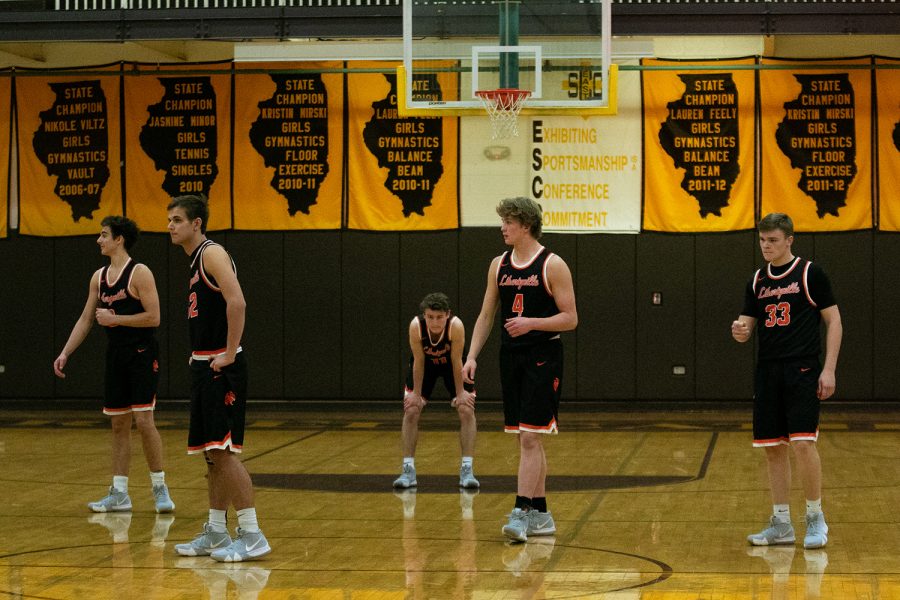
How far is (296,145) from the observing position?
1673cm

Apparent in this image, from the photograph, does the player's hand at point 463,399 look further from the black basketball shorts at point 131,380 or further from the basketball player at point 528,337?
the black basketball shorts at point 131,380

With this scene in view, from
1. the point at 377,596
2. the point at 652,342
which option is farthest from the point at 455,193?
the point at 377,596

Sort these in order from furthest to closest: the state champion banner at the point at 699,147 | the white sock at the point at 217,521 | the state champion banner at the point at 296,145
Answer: the state champion banner at the point at 296,145
the state champion banner at the point at 699,147
the white sock at the point at 217,521

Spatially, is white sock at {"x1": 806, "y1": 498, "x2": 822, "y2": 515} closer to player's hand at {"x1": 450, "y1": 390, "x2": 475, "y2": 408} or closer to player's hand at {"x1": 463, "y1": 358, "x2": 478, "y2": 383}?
player's hand at {"x1": 463, "y1": 358, "x2": 478, "y2": 383}

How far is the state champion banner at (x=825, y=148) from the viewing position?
1605 centimetres

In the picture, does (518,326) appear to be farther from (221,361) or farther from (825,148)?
(825,148)

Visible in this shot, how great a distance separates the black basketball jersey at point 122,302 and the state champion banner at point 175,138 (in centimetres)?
837

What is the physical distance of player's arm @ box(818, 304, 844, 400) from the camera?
6.90 meters

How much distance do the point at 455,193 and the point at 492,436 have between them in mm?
3989

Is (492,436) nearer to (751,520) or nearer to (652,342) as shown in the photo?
Result: (652,342)

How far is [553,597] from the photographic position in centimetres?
586

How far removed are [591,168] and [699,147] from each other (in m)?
1.37

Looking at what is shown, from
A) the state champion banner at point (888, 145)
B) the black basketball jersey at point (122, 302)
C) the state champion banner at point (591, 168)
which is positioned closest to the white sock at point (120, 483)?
the black basketball jersey at point (122, 302)

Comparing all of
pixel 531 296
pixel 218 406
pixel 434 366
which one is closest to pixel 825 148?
pixel 434 366
